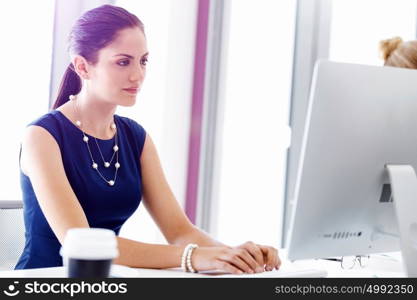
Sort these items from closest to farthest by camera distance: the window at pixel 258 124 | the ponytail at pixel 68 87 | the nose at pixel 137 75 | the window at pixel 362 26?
the nose at pixel 137 75, the ponytail at pixel 68 87, the window at pixel 258 124, the window at pixel 362 26

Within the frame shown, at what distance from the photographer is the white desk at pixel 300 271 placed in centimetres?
117

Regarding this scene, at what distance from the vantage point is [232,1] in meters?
3.01

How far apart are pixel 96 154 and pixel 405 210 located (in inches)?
38.0

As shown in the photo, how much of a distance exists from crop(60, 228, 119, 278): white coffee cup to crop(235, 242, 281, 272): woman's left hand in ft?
2.33

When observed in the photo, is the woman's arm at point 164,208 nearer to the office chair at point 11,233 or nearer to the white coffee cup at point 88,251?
the office chair at point 11,233

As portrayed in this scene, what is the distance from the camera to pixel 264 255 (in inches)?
56.7

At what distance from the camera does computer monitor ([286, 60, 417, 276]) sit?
3.80ft

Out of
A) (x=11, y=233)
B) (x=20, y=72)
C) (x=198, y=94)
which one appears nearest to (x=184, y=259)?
(x=11, y=233)

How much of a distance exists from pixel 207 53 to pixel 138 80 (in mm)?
1103

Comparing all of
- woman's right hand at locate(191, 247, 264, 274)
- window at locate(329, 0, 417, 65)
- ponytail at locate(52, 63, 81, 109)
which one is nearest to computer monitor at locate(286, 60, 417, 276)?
woman's right hand at locate(191, 247, 264, 274)

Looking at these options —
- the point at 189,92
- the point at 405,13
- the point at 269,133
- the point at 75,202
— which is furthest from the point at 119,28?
the point at 405,13

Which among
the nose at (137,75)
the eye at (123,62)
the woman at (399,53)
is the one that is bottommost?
the nose at (137,75)

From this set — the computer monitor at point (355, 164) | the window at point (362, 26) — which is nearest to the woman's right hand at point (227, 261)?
the computer monitor at point (355, 164)

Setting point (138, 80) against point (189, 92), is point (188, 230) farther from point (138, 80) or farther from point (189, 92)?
point (189, 92)
